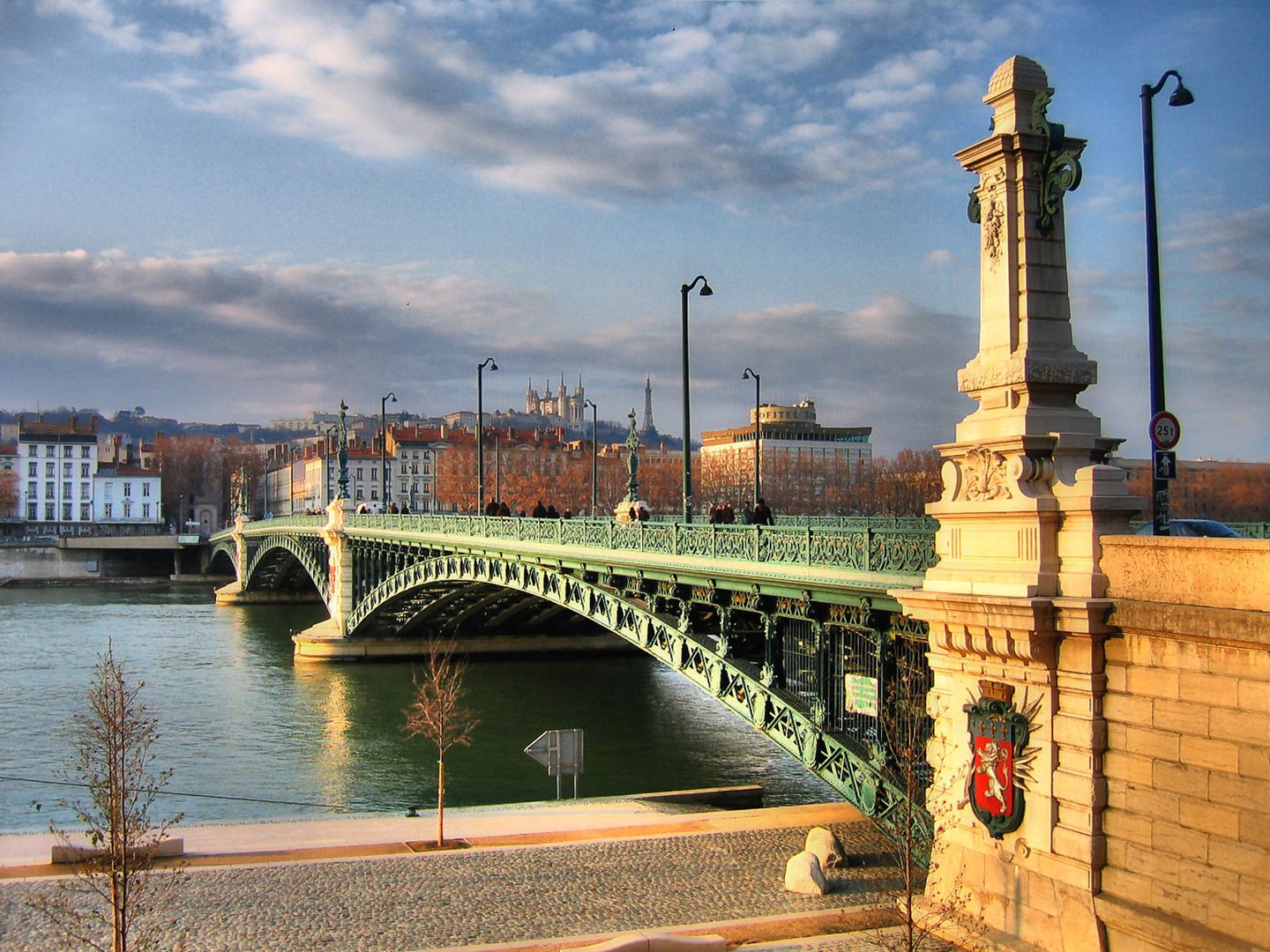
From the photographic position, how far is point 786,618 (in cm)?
1975

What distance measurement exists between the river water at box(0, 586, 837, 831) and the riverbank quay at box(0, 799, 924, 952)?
4.69 m

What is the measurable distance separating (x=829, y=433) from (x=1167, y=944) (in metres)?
125

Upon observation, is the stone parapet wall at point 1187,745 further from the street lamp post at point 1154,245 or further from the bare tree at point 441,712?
the bare tree at point 441,712

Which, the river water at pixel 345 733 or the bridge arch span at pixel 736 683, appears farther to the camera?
the river water at pixel 345 733

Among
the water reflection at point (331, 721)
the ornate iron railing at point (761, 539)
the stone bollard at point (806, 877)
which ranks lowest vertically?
the water reflection at point (331, 721)

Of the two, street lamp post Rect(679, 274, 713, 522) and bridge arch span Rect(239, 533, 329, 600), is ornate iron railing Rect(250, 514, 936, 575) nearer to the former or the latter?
street lamp post Rect(679, 274, 713, 522)

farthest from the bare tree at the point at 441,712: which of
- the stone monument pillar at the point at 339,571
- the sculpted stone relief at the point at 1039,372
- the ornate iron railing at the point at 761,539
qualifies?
the sculpted stone relief at the point at 1039,372

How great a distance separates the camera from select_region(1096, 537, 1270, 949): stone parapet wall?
33.0 feet

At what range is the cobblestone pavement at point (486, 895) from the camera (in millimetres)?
13773

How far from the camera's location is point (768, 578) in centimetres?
1819

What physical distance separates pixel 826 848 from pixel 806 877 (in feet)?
3.38

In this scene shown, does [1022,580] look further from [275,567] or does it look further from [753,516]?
[275,567]

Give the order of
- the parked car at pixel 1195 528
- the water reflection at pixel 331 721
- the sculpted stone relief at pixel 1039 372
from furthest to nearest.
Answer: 1. the water reflection at pixel 331 721
2. the parked car at pixel 1195 528
3. the sculpted stone relief at pixel 1039 372

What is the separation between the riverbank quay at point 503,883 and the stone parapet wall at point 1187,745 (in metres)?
3.39
